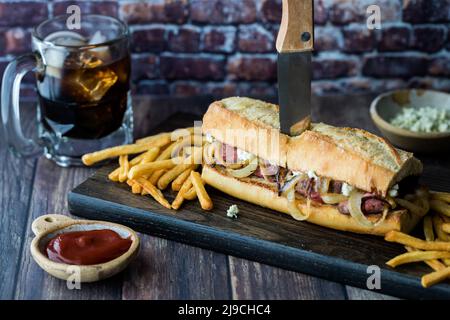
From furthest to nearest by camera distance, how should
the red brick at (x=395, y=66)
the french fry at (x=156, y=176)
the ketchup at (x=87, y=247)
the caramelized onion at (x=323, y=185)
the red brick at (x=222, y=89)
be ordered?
the red brick at (x=222, y=89), the red brick at (x=395, y=66), the french fry at (x=156, y=176), the caramelized onion at (x=323, y=185), the ketchup at (x=87, y=247)

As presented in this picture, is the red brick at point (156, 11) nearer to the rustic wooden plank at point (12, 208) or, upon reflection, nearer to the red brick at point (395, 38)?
the rustic wooden plank at point (12, 208)

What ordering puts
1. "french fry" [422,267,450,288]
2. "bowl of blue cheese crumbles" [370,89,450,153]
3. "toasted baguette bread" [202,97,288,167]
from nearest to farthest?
"french fry" [422,267,450,288] → "toasted baguette bread" [202,97,288,167] → "bowl of blue cheese crumbles" [370,89,450,153]

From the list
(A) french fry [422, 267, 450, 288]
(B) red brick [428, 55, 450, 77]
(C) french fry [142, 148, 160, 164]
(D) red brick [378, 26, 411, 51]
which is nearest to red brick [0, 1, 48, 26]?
(C) french fry [142, 148, 160, 164]

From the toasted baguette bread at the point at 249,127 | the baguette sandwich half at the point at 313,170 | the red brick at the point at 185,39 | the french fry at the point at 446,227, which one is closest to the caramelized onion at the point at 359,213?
the baguette sandwich half at the point at 313,170

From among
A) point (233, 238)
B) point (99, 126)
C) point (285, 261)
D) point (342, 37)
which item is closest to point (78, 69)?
point (99, 126)

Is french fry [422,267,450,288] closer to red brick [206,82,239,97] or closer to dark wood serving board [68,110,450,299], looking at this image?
dark wood serving board [68,110,450,299]

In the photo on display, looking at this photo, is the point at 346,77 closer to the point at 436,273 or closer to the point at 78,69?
the point at 78,69
